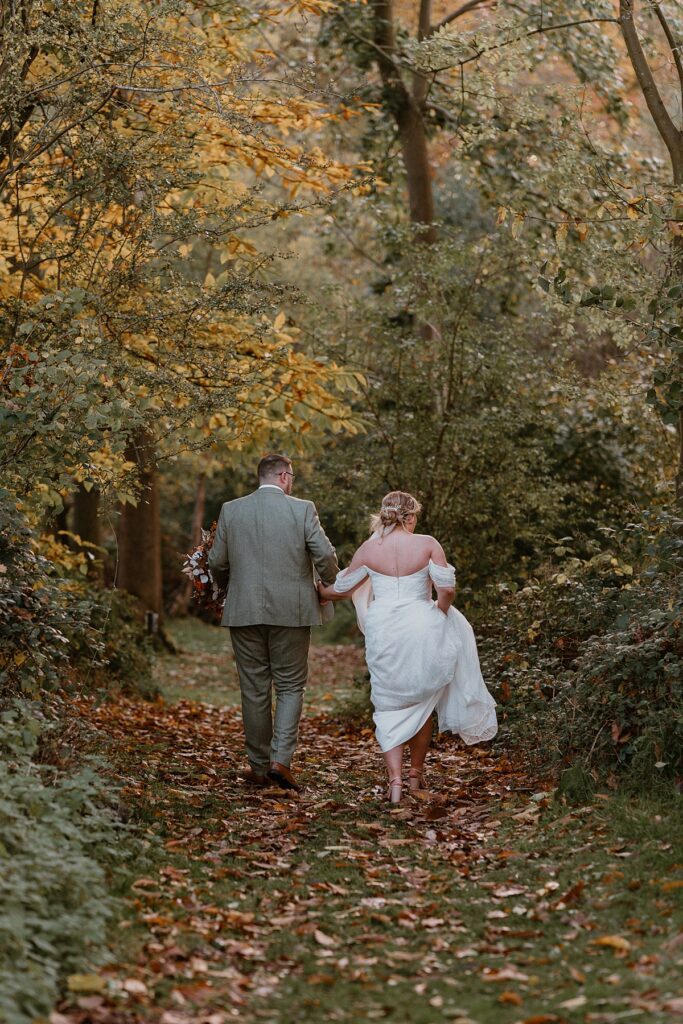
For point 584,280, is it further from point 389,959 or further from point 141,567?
point 389,959

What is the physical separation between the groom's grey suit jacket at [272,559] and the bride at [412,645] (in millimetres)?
337

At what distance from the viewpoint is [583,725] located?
7.61 metres

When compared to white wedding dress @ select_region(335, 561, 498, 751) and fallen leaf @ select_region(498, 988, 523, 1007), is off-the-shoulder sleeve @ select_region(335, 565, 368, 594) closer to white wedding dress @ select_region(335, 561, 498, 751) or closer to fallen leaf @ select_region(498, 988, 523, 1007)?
white wedding dress @ select_region(335, 561, 498, 751)

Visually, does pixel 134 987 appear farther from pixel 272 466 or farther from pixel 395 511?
pixel 272 466

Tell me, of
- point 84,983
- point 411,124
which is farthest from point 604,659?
point 411,124

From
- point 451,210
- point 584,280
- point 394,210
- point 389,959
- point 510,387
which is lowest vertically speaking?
point 389,959

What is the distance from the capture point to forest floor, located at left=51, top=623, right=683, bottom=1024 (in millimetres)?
4383

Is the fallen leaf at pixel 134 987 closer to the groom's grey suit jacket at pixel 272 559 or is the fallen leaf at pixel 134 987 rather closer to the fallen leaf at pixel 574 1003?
the fallen leaf at pixel 574 1003

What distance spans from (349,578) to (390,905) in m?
2.90

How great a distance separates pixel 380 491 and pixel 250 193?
10.2 ft

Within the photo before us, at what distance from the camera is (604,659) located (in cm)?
765

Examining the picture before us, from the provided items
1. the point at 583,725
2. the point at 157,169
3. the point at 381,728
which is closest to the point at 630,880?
the point at 583,725

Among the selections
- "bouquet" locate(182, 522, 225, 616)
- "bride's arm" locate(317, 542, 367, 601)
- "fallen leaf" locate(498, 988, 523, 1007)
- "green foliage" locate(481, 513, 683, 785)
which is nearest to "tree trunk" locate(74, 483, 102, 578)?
"green foliage" locate(481, 513, 683, 785)

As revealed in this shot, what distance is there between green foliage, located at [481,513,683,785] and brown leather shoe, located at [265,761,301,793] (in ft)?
5.67
